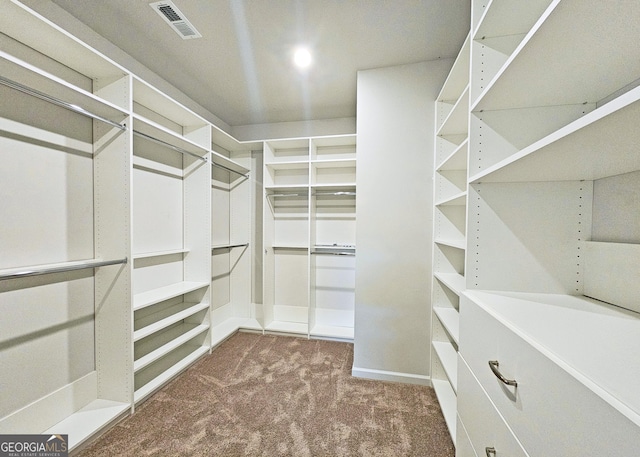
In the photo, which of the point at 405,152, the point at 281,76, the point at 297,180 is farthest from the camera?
the point at 297,180

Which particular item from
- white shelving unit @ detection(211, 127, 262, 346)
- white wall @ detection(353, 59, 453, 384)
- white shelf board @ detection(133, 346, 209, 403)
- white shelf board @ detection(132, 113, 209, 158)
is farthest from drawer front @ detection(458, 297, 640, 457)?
white shelving unit @ detection(211, 127, 262, 346)

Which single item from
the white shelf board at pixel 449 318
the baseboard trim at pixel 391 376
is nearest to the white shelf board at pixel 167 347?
the baseboard trim at pixel 391 376

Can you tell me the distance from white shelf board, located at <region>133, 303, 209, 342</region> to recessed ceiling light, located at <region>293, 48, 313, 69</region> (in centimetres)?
243

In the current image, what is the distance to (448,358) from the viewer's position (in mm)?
1825

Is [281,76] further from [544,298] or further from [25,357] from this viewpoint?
[25,357]

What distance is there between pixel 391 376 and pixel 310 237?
1.58m

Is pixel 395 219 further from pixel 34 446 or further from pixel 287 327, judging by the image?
pixel 34 446

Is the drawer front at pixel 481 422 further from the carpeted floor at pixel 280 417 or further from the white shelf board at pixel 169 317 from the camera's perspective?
the white shelf board at pixel 169 317

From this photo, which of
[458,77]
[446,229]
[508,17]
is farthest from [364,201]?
[508,17]

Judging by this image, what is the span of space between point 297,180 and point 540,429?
3041mm

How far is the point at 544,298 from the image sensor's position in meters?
1.09

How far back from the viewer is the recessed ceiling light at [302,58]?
2032 millimetres

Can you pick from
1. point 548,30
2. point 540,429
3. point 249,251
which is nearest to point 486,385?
point 540,429

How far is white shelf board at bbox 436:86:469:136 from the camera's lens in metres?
1.50
